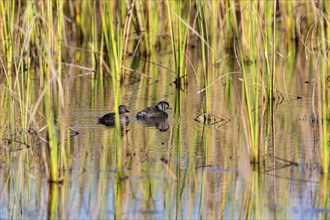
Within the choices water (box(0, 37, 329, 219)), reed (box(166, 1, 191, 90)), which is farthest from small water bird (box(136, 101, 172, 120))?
reed (box(166, 1, 191, 90))

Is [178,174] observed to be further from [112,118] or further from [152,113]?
[152,113]

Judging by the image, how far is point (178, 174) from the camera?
6.00 metres

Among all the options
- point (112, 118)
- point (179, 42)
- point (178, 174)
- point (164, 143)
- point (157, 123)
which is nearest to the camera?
point (178, 174)

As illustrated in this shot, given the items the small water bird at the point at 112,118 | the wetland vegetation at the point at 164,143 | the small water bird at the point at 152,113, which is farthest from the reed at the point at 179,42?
the small water bird at the point at 112,118

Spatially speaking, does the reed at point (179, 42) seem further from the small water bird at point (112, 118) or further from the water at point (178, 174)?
the small water bird at point (112, 118)

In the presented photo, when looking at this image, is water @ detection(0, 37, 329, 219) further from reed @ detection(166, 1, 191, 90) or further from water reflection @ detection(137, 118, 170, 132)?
reed @ detection(166, 1, 191, 90)

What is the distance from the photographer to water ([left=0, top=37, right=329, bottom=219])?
210 inches

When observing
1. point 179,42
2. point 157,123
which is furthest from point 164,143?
point 179,42

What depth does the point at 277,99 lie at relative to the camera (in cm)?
877

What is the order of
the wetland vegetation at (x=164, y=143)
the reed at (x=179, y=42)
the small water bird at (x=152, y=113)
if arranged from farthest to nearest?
1. the reed at (x=179, y=42)
2. the small water bird at (x=152, y=113)
3. the wetland vegetation at (x=164, y=143)


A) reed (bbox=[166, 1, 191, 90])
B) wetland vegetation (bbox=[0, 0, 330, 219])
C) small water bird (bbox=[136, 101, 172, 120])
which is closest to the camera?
wetland vegetation (bbox=[0, 0, 330, 219])

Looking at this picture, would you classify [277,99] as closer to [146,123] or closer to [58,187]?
[146,123]

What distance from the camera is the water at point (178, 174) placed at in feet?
17.5

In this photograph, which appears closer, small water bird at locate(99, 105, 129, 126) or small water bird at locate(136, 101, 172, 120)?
small water bird at locate(99, 105, 129, 126)
